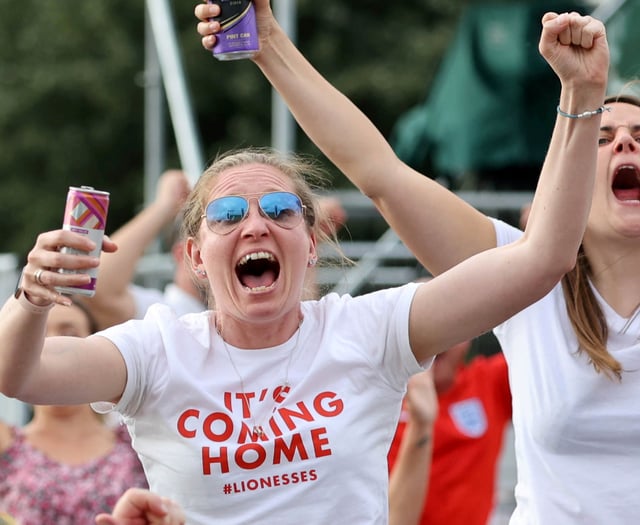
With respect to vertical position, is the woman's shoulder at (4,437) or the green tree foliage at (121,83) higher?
the woman's shoulder at (4,437)

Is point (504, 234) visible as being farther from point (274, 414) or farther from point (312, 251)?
point (274, 414)

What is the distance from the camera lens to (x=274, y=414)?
10.1ft

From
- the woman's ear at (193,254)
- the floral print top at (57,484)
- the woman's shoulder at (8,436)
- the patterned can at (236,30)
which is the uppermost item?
the patterned can at (236,30)

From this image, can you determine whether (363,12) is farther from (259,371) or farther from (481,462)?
(259,371)

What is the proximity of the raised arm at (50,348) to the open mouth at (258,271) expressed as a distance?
35cm

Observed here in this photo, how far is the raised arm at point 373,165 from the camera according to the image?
338 centimetres

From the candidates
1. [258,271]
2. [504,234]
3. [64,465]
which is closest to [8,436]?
[64,465]

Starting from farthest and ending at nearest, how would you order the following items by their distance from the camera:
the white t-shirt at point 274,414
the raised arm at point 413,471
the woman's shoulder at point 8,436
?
the woman's shoulder at point 8,436 → the raised arm at point 413,471 → the white t-shirt at point 274,414

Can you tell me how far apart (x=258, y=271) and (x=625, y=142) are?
993 mm

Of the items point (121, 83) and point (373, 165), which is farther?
point (121, 83)

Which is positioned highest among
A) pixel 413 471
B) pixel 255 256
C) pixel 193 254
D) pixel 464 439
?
pixel 255 256

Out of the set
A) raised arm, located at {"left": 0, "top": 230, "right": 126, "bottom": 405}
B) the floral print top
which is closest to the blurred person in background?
the floral print top

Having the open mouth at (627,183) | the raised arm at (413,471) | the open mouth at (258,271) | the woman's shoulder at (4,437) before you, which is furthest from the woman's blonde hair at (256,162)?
the woman's shoulder at (4,437)

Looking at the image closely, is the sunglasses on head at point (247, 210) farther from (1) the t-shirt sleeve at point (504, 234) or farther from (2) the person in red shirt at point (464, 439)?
(2) the person in red shirt at point (464, 439)
